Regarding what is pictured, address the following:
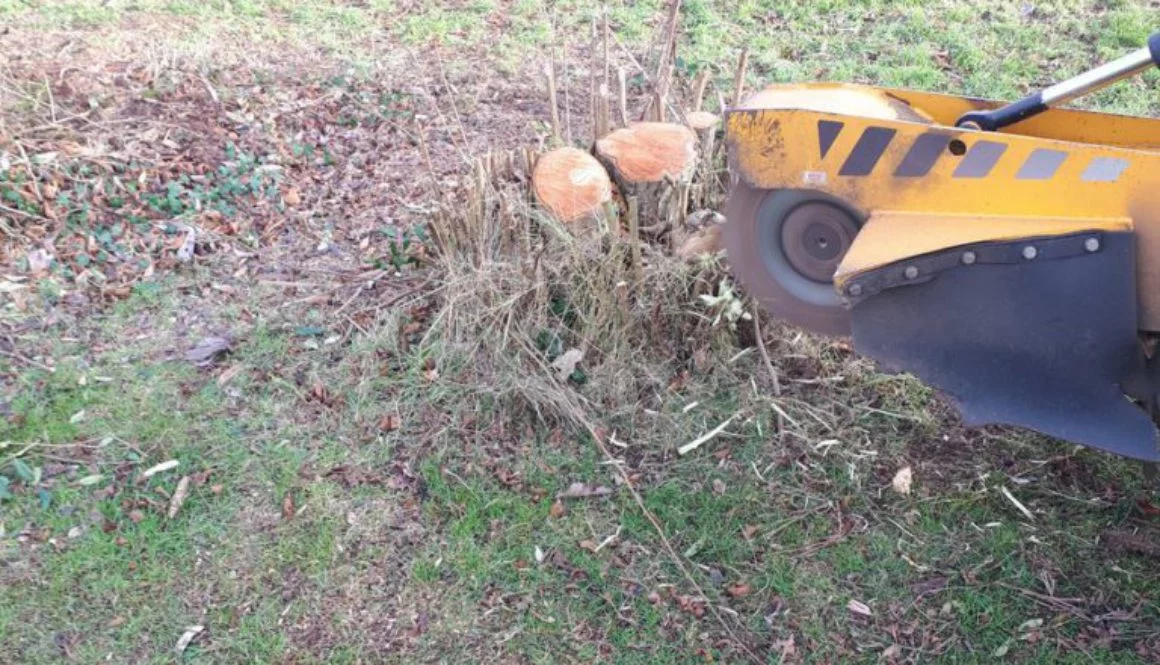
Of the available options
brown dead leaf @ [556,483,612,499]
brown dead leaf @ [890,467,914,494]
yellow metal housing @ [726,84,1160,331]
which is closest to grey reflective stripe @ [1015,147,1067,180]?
yellow metal housing @ [726,84,1160,331]

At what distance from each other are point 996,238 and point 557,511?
63.9 inches

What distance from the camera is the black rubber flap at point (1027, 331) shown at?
9.04ft

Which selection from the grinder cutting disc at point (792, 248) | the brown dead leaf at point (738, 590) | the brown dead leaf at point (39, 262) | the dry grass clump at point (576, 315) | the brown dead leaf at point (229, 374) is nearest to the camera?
the brown dead leaf at point (738, 590)

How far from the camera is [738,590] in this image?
304cm

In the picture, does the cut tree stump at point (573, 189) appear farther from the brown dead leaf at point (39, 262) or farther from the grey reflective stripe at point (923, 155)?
the brown dead leaf at point (39, 262)

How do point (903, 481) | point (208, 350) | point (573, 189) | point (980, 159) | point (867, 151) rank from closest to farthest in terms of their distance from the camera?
1. point (980, 159)
2. point (867, 151)
3. point (903, 481)
4. point (573, 189)
5. point (208, 350)

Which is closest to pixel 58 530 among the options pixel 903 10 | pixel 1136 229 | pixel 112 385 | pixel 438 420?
pixel 112 385

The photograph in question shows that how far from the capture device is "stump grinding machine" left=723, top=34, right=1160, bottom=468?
2.73 metres

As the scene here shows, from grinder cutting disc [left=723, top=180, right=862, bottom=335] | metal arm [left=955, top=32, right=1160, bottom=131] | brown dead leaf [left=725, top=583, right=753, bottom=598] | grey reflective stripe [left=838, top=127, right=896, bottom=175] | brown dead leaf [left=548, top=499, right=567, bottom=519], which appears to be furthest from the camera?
brown dead leaf [left=548, top=499, right=567, bottom=519]

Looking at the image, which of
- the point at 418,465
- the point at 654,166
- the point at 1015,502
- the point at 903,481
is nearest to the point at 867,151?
the point at 654,166

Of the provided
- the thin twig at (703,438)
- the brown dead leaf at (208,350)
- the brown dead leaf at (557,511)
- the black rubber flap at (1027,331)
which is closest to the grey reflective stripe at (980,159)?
the black rubber flap at (1027,331)

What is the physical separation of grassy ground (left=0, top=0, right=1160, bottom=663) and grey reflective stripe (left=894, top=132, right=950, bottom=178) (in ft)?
3.19

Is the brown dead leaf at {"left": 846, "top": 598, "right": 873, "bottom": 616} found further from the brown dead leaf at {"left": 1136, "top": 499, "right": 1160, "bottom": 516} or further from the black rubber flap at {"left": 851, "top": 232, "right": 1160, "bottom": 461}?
the brown dead leaf at {"left": 1136, "top": 499, "right": 1160, "bottom": 516}

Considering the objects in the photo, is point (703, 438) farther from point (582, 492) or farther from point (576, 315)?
point (576, 315)
